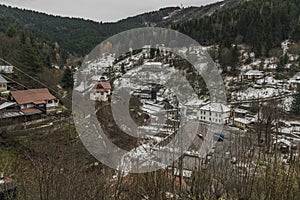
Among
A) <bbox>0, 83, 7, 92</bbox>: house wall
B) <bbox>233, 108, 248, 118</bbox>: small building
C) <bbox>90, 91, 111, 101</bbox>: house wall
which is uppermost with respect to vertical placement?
<bbox>0, 83, 7, 92</bbox>: house wall

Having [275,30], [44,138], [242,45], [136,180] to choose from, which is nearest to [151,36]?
[242,45]

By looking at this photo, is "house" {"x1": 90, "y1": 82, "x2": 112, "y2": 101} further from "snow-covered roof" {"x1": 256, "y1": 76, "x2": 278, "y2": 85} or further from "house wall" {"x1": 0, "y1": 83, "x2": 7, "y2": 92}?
"snow-covered roof" {"x1": 256, "y1": 76, "x2": 278, "y2": 85}

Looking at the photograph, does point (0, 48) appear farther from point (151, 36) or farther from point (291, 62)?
point (291, 62)

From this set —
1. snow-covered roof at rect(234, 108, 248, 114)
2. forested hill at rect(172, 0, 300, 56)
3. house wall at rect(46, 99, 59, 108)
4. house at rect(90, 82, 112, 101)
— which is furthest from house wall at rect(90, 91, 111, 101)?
forested hill at rect(172, 0, 300, 56)

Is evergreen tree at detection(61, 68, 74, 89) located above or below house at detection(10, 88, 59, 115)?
above

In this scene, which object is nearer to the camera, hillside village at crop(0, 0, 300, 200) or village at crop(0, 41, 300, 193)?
hillside village at crop(0, 0, 300, 200)

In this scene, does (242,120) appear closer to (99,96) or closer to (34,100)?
(99,96)

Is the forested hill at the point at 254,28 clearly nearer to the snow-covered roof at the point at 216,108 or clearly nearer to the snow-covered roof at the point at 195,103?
the snow-covered roof at the point at 195,103

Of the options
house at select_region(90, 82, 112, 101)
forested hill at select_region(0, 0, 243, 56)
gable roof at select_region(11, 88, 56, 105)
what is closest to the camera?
gable roof at select_region(11, 88, 56, 105)
